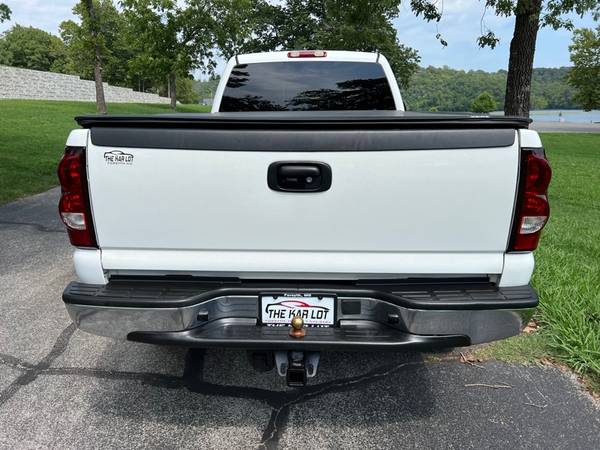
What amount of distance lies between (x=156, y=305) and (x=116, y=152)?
705 millimetres

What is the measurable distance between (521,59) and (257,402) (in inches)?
295

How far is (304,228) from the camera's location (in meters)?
2.16

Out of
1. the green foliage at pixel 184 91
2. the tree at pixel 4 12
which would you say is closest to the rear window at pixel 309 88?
the tree at pixel 4 12

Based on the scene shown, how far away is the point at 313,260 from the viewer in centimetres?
219

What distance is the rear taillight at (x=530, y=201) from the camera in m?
2.08

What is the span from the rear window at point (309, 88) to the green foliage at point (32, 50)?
85.2 metres

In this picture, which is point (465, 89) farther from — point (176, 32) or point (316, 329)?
point (316, 329)

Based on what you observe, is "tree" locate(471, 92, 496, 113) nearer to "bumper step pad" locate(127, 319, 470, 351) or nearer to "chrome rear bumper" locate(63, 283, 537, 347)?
"chrome rear bumper" locate(63, 283, 537, 347)

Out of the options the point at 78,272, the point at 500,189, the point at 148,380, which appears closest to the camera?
the point at 500,189

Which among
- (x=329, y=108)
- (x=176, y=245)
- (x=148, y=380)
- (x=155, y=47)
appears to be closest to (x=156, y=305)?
(x=176, y=245)

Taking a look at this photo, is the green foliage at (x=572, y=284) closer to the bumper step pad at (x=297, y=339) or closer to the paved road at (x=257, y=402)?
the paved road at (x=257, y=402)

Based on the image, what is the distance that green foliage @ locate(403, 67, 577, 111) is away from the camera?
4069 centimetres

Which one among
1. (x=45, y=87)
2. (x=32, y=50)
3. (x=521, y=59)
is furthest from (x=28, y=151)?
(x=32, y=50)

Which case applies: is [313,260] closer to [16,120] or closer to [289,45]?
[16,120]
